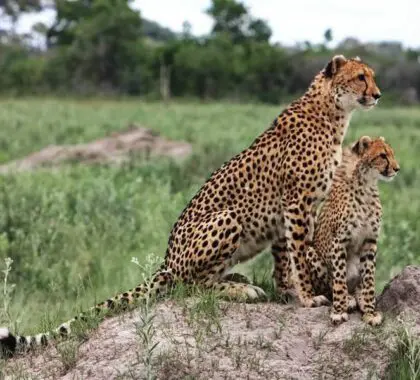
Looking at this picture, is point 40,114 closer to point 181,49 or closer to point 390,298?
point 181,49

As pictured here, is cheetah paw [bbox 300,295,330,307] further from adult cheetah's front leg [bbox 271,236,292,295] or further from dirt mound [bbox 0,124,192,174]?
dirt mound [bbox 0,124,192,174]

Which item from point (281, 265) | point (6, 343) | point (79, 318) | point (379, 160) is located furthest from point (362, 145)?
point (6, 343)

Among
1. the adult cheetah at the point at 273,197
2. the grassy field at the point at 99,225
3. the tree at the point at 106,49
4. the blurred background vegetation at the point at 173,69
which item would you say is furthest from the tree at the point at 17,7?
the adult cheetah at the point at 273,197

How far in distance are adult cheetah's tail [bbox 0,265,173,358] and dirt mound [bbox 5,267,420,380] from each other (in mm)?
73

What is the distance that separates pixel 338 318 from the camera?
13.5 feet

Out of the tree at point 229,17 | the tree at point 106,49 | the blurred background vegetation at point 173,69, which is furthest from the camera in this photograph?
the tree at point 229,17

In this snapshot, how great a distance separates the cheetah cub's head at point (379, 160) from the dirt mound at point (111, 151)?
987cm

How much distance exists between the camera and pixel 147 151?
573 inches

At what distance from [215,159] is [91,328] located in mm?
9100

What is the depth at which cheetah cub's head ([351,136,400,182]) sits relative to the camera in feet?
13.4

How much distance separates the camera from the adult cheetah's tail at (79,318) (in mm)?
4184

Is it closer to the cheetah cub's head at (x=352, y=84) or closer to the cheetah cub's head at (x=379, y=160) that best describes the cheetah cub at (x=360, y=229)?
the cheetah cub's head at (x=379, y=160)

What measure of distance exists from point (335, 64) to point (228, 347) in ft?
4.83

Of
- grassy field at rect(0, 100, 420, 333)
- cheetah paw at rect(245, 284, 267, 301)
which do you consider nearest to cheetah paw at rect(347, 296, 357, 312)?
cheetah paw at rect(245, 284, 267, 301)
